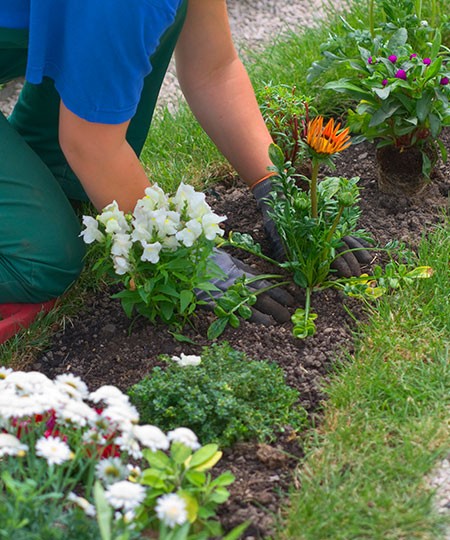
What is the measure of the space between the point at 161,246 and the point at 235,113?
717mm

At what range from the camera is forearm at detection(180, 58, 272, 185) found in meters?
2.77

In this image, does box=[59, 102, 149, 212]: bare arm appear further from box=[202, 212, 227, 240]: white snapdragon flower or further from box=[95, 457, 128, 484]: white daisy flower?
box=[95, 457, 128, 484]: white daisy flower

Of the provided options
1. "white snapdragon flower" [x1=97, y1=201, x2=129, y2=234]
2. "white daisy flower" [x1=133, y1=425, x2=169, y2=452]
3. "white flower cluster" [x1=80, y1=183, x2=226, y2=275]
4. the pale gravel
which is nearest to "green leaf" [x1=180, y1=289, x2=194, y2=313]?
"white flower cluster" [x1=80, y1=183, x2=226, y2=275]

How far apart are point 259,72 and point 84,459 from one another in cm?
234

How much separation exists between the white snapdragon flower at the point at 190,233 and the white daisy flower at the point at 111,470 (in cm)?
66

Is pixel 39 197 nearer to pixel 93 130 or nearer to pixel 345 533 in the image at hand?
pixel 93 130

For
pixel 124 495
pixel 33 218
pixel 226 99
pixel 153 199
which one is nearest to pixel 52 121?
pixel 33 218

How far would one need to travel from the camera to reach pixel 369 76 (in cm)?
271

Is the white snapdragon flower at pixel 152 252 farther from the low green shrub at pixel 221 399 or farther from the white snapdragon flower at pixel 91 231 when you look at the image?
the low green shrub at pixel 221 399

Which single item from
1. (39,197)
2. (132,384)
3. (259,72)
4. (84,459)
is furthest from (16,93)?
(84,459)

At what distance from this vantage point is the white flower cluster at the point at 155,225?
86.2 inches

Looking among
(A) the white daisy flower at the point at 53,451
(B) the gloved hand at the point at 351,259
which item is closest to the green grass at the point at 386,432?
(B) the gloved hand at the point at 351,259

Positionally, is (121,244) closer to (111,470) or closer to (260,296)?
(260,296)

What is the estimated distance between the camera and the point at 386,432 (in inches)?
80.5
